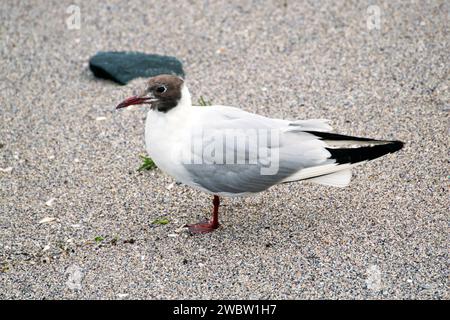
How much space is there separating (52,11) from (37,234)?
3509mm

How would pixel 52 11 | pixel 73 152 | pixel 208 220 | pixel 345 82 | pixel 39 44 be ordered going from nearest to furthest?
pixel 208 220
pixel 73 152
pixel 345 82
pixel 39 44
pixel 52 11

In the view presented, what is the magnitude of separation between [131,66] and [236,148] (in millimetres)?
2335

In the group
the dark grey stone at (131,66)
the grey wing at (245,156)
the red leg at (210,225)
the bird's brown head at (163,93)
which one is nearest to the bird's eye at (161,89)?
the bird's brown head at (163,93)

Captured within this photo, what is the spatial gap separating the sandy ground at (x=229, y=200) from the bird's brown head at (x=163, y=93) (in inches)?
32.1

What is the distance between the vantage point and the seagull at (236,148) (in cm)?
419

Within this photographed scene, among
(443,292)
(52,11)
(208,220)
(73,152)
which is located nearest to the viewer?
(443,292)

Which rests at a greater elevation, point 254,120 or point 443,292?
point 254,120

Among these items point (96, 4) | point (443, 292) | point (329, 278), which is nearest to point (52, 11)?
point (96, 4)

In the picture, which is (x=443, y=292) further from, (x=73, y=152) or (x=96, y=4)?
(x=96, y=4)

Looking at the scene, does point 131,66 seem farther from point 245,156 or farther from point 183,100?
point 245,156

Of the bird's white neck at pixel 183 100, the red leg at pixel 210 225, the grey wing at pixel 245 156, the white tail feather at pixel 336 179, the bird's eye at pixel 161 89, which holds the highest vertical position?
the bird's eye at pixel 161 89

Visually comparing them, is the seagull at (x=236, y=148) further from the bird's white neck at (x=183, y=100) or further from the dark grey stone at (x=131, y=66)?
the dark grey stone at (x=131, y=66)

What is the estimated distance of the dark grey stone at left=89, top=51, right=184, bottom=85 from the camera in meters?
6.16

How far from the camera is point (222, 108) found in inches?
174
